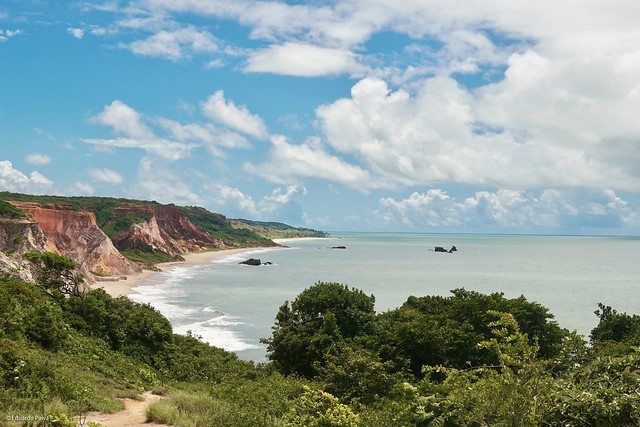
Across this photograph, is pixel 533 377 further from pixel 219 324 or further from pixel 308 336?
pixel 219 324

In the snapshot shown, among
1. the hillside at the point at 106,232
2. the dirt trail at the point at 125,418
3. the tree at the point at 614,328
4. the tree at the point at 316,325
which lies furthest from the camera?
the hillside at the point at 106,232

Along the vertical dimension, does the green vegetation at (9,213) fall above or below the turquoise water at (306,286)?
above

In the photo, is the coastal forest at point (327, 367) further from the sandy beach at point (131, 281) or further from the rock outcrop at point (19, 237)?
the sandy beach at point (131, 281)

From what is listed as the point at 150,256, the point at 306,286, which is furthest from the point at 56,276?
the point at 150,256

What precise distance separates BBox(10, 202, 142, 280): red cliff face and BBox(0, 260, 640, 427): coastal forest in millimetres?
47816

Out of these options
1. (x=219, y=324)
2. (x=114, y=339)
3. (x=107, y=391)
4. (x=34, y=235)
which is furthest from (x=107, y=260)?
(x=107, y=391)

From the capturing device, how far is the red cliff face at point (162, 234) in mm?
123688

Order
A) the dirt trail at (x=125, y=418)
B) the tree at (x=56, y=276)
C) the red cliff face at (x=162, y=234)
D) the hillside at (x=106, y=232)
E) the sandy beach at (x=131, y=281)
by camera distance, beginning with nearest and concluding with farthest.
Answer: the dirt trail at (x=125, y=418) → the tree at (x=56, y=276) → the sandy beach at (x=131, y=281) → the hillside at (x=106, y=232) → the red cliff face at (x=162, y=234)

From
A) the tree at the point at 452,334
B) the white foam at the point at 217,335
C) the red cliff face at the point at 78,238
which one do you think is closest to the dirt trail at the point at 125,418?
the tree at the point at 452,334

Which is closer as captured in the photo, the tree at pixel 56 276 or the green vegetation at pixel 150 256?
the tree at pixel 56 276

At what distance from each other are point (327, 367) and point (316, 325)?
7.00 metres

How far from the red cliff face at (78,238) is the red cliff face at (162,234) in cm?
3278

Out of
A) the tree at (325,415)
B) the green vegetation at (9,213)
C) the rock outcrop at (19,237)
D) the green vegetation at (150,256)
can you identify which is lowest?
the green vegetation at (150,256)

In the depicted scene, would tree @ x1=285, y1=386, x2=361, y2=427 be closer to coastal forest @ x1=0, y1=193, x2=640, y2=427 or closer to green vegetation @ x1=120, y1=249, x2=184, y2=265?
coastal forest @ x1=0, y1=193, x2=640, y2=427
